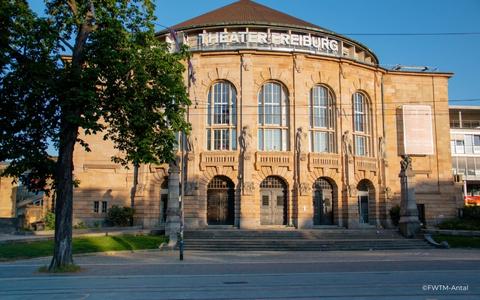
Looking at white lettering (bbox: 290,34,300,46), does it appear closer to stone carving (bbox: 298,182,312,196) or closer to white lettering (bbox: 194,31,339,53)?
white lettering (bbox: 194,31,339,53)

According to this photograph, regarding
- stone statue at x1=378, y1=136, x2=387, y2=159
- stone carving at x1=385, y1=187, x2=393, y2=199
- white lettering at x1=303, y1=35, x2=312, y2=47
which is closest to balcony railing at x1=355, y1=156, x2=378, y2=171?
stone statue at x1=378, y1=136, x2=387, y2=159

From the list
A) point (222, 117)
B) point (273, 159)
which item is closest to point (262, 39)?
point (222, 117)

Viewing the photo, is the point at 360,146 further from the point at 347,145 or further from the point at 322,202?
the point at 322,202

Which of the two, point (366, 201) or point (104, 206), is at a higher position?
point (366, 201)

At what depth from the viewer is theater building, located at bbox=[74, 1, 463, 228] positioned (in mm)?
36719

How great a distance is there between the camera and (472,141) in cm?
6241

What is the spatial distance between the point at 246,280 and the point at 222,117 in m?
24.7

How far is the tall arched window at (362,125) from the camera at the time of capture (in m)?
40.7

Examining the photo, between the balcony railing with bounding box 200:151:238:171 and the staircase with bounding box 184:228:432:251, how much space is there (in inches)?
244

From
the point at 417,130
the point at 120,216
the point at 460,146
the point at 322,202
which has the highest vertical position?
the point at 460,146

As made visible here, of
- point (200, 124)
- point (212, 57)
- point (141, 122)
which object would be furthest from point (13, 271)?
point (212, 57)

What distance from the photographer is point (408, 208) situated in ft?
110

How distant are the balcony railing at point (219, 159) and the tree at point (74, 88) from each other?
57.6 feet

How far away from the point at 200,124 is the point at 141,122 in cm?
2003
